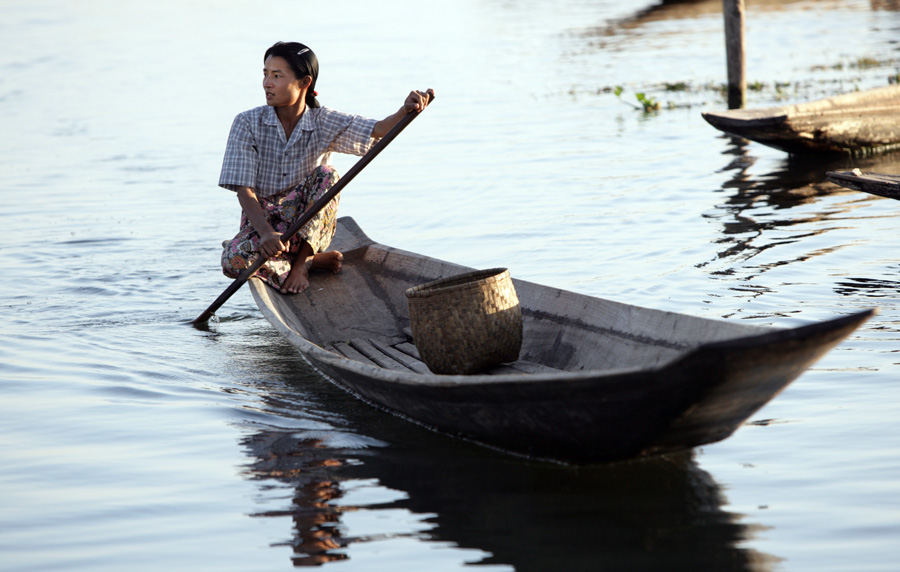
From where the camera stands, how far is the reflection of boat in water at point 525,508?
8.05 ft

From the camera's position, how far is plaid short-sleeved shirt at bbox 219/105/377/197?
4.23 m

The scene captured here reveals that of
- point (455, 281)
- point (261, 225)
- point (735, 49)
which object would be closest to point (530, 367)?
point (455, 281)

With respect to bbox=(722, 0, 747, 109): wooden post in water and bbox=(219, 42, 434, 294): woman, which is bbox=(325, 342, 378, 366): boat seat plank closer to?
bbox=(219, 42, 434, 294): woman

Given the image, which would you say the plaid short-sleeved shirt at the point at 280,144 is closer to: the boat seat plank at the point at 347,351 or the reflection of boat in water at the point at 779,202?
the boat seat plank at the point at 347,351

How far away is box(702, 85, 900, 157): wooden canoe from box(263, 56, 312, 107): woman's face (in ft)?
12.8

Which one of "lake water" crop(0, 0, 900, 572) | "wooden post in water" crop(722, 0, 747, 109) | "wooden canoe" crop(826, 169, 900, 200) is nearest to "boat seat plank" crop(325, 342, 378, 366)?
"lake water" crop(0, 0, 900, 572)

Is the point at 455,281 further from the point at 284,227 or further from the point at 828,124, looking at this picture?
the point at 828,124

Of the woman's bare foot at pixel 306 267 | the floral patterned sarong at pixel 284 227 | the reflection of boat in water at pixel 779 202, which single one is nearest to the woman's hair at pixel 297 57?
the floral patterned sarong at pixel 284 227

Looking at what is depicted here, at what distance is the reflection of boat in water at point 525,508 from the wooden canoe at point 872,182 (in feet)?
8.19

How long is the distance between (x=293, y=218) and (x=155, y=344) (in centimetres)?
88

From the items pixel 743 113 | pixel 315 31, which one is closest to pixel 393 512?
pixel 743 113

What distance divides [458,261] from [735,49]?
4752 millimetres

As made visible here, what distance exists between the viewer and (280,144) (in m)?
4.31

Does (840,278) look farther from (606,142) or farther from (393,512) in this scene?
(606,142)
